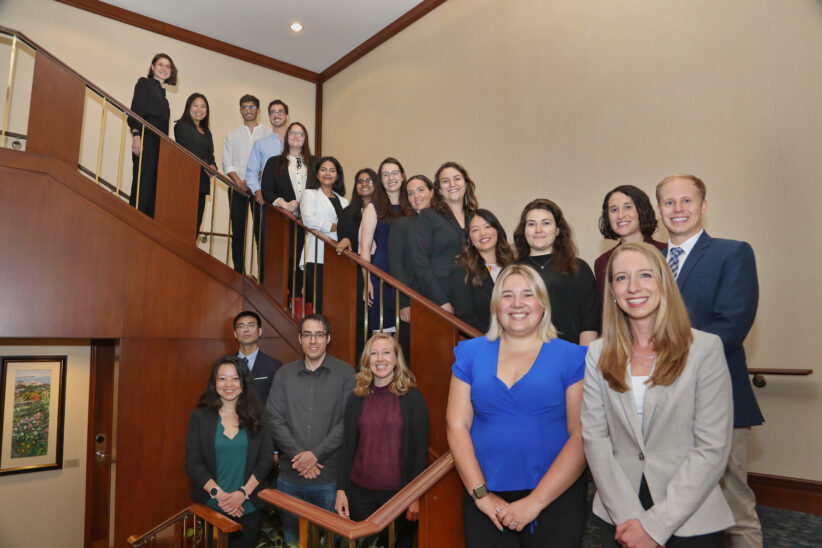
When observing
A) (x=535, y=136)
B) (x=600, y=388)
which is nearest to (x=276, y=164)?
(x=535, y=136)

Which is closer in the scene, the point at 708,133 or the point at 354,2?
the point at 708,133

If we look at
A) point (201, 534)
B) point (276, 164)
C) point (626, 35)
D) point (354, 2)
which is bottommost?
point (201, 534)

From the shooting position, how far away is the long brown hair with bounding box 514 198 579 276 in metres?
2.56

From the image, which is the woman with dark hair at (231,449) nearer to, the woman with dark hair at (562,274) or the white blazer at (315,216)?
the white blazer at (315,216)

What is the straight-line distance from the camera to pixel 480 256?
305 centimetres

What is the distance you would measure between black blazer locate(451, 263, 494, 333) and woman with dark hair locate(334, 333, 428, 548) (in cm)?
42

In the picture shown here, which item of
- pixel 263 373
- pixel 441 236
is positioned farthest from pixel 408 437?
pixel 263 373

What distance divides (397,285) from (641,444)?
188cm

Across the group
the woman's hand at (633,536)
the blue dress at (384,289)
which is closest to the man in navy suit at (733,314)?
the woman's hand at (633,536)

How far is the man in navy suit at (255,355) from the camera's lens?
4129mm

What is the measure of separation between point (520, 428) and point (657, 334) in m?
0.53

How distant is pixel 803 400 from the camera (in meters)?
3.67

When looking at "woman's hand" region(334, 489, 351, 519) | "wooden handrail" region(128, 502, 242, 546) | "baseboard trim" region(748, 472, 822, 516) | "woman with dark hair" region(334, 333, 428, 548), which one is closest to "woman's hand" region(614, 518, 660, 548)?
"woman with dark hair" region(334, 333, 428, 548)

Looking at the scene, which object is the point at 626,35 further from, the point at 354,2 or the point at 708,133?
the point at 354,2
